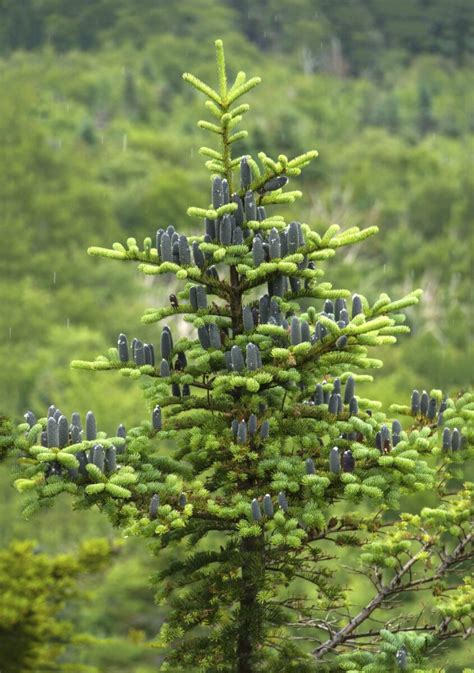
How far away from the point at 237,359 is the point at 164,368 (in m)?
0.59

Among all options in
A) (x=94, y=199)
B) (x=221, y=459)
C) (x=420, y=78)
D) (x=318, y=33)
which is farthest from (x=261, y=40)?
(x=221, y=459)

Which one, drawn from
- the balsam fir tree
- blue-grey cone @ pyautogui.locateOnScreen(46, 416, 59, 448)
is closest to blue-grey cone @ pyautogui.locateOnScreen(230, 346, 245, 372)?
the balsam fir tree

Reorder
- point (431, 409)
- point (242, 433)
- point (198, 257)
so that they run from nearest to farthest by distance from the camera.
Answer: point (242, 433) → point (198, 257) → point (431, 409)

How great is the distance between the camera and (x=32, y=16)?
13900 centimetres

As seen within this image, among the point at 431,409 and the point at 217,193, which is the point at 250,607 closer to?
the point at 431,409

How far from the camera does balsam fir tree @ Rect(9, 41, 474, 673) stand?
7742 millimetres

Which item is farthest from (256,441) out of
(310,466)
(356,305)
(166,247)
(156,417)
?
(166,247)

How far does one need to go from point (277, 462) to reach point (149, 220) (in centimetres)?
6306

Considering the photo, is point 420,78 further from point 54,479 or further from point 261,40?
point 54,479

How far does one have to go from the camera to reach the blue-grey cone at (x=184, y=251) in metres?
7.97

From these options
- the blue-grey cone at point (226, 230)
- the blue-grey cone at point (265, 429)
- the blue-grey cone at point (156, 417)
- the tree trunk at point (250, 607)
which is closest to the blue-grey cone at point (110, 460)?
the blue-grey cone at point (156, 417)

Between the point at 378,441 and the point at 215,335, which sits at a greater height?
the point at 215,335

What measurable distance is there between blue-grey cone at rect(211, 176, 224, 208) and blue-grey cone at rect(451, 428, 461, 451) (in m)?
2.36

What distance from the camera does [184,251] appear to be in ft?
26.3
